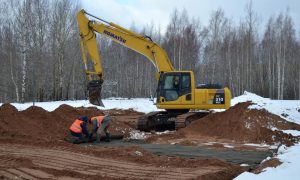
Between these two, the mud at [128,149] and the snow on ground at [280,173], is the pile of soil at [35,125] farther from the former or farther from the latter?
the snow on ground at [280,173]

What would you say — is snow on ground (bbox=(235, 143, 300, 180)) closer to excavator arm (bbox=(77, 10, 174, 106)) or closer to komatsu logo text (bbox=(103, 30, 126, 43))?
excavator arm (bbox=(77, 10, 174, 106))

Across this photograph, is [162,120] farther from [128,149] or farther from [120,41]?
[128,149]

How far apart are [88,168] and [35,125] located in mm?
6885

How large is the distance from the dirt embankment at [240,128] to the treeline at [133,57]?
18713 mm

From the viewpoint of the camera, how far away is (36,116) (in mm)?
14938

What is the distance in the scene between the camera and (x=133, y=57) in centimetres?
5200

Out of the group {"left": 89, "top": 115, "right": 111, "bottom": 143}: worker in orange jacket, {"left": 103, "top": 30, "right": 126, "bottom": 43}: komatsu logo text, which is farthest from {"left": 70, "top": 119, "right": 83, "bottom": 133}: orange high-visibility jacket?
{"left": 103, "top": 30, "right": 126, "bottom": 43}: komatsu logo text

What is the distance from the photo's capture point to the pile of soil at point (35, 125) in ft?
42.3

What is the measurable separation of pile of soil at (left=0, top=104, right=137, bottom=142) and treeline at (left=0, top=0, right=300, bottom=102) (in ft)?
51.4

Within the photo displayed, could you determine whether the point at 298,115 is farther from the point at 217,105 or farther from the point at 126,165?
the point at 126,165

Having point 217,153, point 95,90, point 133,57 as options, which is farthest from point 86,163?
point 133,57

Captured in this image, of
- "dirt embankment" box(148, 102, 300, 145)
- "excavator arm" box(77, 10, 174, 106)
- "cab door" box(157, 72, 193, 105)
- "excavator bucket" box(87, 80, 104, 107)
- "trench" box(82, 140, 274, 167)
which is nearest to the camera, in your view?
"trench" box(82, 140, 274, 167)

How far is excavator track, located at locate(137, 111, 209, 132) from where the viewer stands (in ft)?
53.4

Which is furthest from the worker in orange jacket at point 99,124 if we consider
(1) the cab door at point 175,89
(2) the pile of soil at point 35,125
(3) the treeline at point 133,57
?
(3) the treeline at point 133,57
